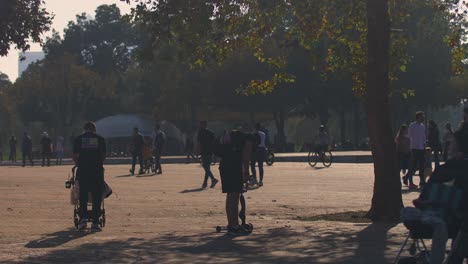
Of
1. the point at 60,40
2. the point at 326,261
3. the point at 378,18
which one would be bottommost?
the point at 326,261

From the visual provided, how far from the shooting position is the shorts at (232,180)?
1471 cm

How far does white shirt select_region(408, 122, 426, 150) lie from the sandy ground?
1828mm

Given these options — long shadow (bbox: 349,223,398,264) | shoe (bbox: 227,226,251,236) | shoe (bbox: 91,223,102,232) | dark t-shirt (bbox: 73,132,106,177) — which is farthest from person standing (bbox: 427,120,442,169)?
shoe (bbox: 91,223,102,232)

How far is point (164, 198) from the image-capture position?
22391 millimetres

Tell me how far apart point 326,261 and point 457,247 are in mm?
2409

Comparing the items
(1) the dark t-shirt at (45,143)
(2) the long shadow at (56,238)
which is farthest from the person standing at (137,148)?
(2) the long shadow at (56,238)

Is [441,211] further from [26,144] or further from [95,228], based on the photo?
[26,144]

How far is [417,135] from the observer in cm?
2523

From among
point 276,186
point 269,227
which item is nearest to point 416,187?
point 276,186

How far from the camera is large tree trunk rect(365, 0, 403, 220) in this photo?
53.2 ft

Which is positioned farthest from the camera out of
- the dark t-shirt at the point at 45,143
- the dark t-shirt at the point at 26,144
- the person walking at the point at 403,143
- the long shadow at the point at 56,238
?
the dark t-shirt at the point at 26,144

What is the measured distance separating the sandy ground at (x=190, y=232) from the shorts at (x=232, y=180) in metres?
0.68

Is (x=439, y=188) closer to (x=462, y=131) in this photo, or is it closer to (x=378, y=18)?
(x=462, y=131)

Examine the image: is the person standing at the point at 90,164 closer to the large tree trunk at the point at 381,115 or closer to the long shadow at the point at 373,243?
the long shadow at the point at 373,243
